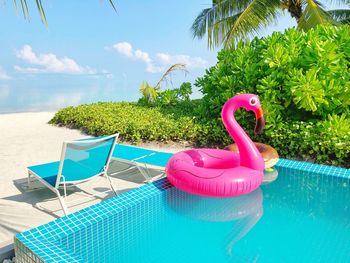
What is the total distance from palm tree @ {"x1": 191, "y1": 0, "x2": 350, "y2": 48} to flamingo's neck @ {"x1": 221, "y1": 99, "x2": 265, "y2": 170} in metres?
7.09

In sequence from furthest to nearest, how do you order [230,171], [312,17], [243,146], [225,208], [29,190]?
[312,17] < [29,190] < [243,146] < [225,208] < [230,171]

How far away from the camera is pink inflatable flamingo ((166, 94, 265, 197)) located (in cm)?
347

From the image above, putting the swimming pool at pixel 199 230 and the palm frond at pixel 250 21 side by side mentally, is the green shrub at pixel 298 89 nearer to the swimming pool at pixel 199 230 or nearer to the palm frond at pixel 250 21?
the swimming pool at pixel 199 230

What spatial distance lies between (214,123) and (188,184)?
171 inches

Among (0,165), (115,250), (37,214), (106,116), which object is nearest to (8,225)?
(37,214)

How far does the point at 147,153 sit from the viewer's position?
17.9ft

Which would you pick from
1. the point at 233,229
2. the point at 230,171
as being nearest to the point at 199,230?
the point at 233,229

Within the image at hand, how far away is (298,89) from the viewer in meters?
6.34

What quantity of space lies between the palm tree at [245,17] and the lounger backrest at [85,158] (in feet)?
24.2

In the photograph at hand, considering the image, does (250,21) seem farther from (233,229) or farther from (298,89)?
(233,229)

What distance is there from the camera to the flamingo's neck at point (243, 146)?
3.75 metres

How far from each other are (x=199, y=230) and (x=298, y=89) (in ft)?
13.7

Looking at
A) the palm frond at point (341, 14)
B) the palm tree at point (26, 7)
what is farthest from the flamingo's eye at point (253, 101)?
the palm frond at point (341, 14)

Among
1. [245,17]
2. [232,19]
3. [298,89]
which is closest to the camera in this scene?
[298,89]
